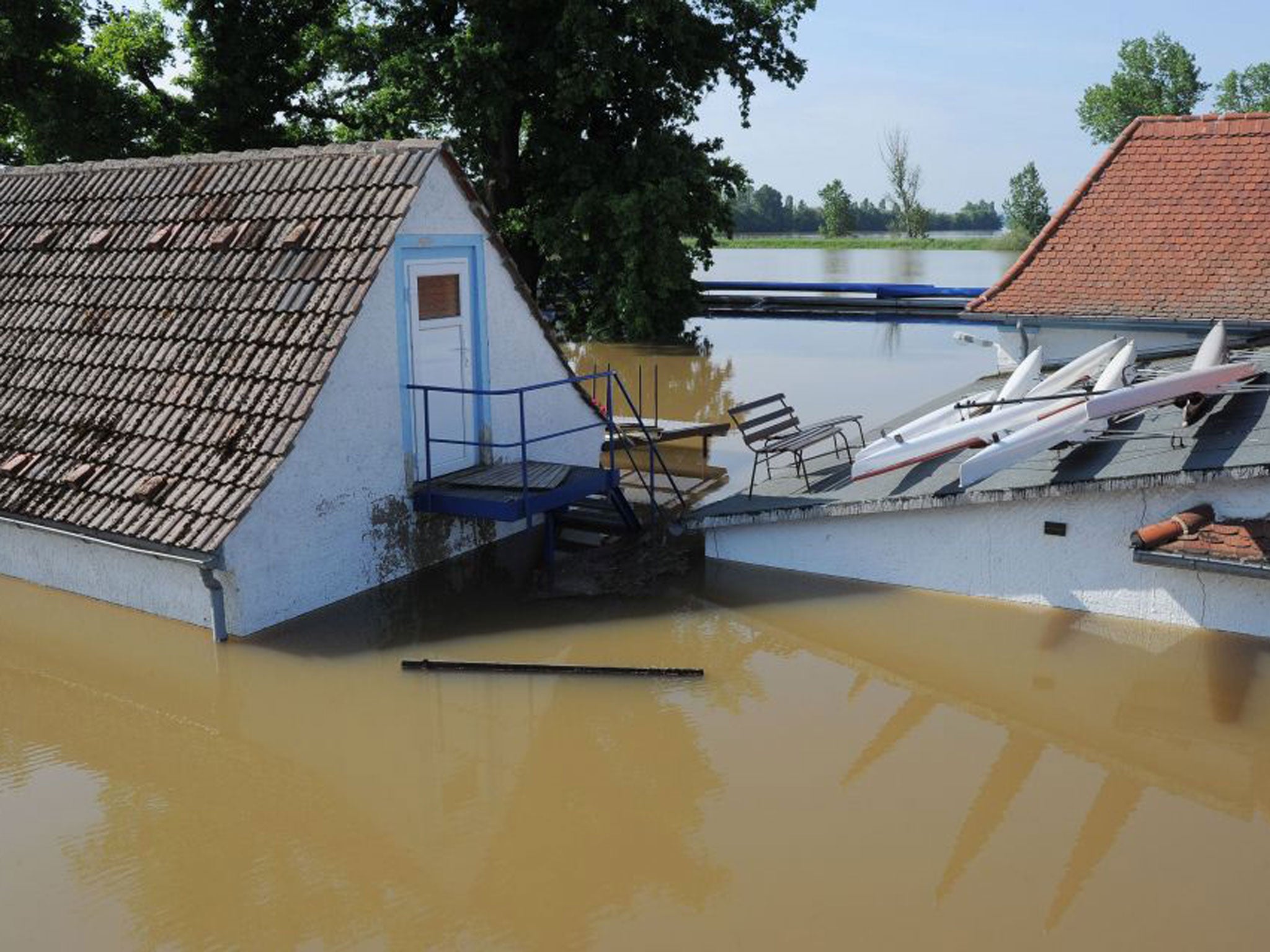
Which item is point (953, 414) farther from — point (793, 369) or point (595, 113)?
point (595, 113)

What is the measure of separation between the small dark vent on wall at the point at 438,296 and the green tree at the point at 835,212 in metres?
83.2

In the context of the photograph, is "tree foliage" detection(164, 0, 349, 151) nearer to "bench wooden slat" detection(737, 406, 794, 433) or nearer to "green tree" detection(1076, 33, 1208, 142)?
"bench wooden slat" detection(737, 406, 794, 433)

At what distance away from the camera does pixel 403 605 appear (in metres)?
10.2

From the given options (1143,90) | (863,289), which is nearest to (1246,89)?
(1143,90)

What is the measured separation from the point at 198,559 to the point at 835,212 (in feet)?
288

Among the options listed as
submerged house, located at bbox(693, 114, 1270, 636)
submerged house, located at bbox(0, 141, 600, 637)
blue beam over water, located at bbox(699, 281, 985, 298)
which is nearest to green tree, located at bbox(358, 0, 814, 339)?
blue beam over water, located at bbox(699, 281, 985, 298)

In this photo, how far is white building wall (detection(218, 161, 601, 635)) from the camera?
30.8 feet

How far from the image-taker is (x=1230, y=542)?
884cm

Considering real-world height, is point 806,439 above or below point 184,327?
below

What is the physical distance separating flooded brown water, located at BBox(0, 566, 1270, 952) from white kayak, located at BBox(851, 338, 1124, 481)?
130 centimetres

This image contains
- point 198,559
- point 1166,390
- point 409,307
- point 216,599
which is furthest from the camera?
point 409,307

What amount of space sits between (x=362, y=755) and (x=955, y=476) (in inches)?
231

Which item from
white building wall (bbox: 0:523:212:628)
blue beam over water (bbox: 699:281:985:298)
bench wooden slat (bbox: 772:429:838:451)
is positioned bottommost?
white building wall (bbox: 0:523:212:628)

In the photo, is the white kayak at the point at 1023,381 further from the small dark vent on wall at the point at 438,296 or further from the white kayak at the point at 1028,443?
the small dark vent on wall at the point at 438,296
